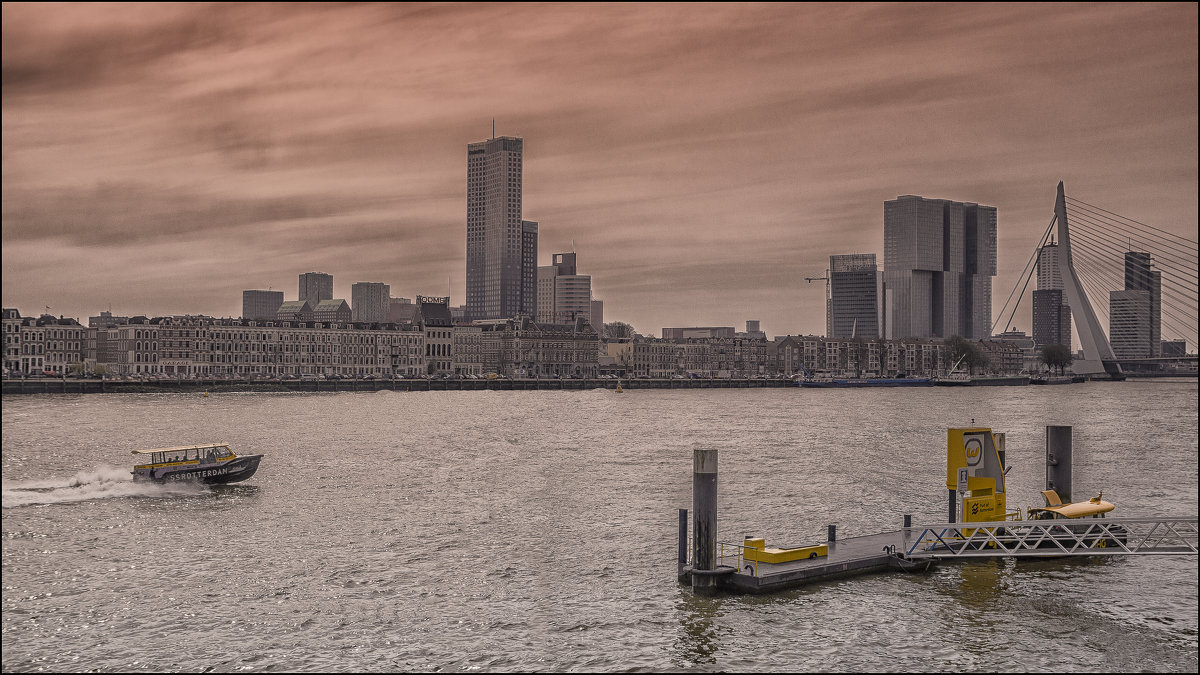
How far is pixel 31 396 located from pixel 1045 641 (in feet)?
479

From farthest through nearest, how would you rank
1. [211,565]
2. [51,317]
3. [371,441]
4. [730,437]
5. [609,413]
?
[51,317] < [609,413] < [730,437] < [371,441] < [211,565]

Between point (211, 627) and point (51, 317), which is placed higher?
point (51, 317)

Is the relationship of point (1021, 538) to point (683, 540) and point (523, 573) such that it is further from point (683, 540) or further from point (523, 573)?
point (523, 573)

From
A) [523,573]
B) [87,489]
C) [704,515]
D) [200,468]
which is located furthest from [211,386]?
[704,515]

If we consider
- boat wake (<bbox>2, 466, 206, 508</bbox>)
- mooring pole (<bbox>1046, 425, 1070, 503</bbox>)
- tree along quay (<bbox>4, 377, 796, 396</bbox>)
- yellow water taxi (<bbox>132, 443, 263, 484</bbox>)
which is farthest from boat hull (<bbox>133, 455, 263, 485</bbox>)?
tree along quay (<bbox>4, 377, 796, 396</bbox>)

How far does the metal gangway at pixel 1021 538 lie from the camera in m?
29.2

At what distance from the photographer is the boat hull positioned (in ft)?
164

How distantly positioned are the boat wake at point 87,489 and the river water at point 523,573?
0.63ft

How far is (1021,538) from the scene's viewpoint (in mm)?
30516

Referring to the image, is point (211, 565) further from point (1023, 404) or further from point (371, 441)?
point (1023, 404)

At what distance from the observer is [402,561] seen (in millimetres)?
33312

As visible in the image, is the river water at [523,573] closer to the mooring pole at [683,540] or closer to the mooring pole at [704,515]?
the mooring pole at [704,515]

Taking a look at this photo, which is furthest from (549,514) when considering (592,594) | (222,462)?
(222,462)

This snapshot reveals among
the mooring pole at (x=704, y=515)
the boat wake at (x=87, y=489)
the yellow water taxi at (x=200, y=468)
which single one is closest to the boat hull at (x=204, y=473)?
the yellow water taxi at (x=200, y=468)
